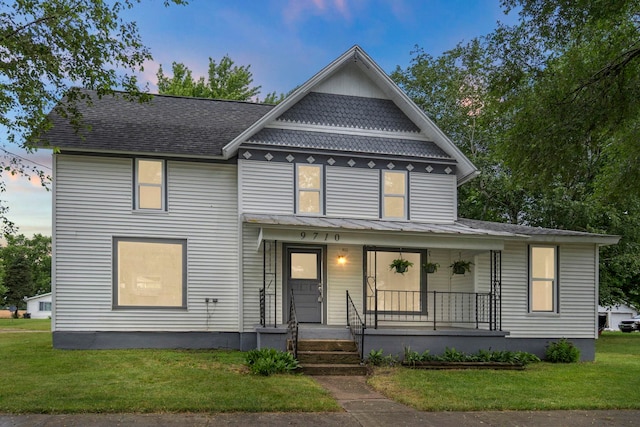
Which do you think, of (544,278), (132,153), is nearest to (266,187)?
(132,153)

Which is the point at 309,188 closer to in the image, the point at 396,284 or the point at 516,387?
the point at 396,284

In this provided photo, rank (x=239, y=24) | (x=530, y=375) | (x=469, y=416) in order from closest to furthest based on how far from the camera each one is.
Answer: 1. (x=469, y=416)
2. (x=530, y=375)
3. (x=239, y=24)

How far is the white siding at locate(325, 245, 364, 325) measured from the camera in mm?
14188

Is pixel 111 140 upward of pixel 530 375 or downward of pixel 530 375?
upward

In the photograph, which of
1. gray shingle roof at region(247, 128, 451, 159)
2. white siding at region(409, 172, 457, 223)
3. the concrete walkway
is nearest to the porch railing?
white siding at region(409, 172, 457, 223)

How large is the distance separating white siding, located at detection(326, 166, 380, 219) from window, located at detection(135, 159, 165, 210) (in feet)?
15.1

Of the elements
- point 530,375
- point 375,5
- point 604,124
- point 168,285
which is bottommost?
point 530,375

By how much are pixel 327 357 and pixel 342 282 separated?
10.6 feet

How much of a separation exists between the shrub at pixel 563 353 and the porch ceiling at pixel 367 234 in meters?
3.27

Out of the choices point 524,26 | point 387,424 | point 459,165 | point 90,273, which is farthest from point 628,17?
point 90,273

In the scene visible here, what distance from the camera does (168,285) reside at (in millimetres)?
13820

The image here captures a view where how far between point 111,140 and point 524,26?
1028 centimetres

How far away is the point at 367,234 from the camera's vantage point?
12.7 meters

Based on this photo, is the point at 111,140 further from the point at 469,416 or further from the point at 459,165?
the point at 469,416
